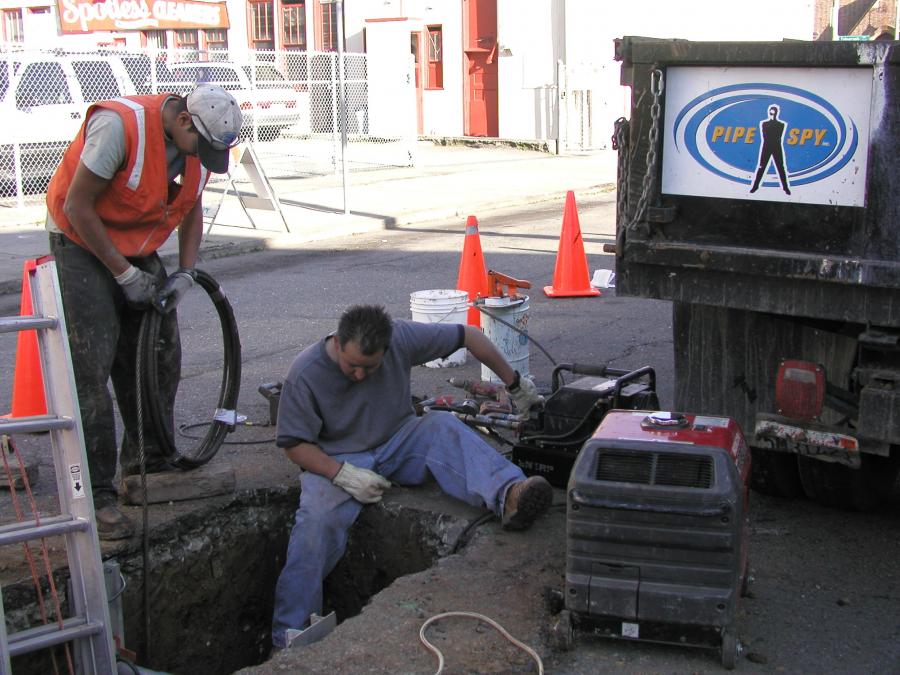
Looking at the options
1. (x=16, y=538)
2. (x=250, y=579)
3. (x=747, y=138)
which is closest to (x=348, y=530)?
(x=250, y=579)

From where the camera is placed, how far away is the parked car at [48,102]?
14.9 meters

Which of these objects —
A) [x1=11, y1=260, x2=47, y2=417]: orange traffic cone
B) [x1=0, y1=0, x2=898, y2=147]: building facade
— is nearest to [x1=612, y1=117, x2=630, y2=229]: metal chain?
[x1=11, y1=260, x2=47, y2=417]: orange traffic cone

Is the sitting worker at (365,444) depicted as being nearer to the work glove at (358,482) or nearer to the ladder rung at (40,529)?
the work glove at (358,482)

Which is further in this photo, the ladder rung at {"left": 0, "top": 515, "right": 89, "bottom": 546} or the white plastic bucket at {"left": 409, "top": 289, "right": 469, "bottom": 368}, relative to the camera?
the white plastic bucket at {"left": 409, "top": 289, "right": 469, "bottom": 368}

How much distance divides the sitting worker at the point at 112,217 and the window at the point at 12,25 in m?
33.2

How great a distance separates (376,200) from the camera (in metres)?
15.7

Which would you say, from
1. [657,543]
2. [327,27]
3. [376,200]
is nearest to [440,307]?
[657,543]

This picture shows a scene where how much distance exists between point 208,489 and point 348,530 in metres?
0.69

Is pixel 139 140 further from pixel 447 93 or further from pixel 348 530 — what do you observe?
pixel 447 93

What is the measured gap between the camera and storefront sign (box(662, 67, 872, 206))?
3500 mm

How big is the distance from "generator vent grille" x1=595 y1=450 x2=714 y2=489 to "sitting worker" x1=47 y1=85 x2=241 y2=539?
6.62 ft

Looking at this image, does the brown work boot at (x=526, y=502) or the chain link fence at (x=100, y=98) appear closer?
the brown work boot at (x=526, y=502)

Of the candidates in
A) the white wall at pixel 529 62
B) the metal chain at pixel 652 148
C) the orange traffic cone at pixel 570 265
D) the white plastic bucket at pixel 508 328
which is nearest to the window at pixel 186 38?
the white wall at pixel 529 62

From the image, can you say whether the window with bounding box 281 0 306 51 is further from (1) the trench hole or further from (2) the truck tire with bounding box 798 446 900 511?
(2) the truck tire with bounding box 798 446 900 511
